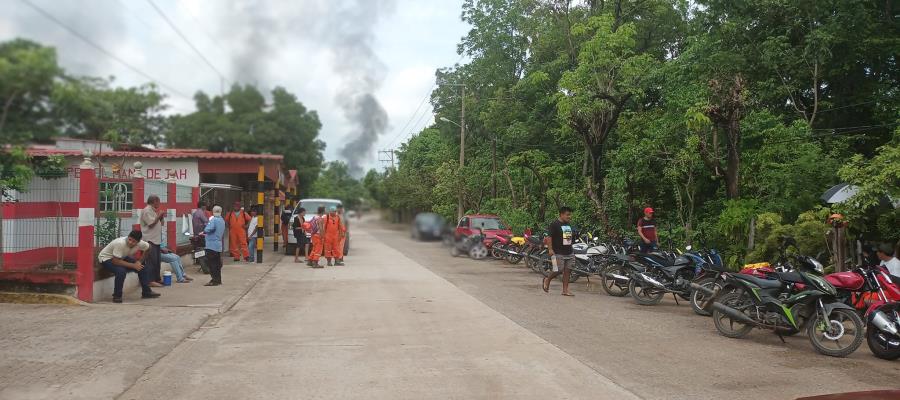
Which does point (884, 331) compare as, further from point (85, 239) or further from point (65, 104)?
point (85, 239)

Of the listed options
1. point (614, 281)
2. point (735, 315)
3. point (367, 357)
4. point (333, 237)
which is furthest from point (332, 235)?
point (735, 315)

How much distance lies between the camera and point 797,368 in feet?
22.3

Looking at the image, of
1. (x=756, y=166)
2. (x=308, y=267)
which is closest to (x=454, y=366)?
(x=308, y=267)

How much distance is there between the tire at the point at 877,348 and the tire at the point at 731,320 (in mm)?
1311

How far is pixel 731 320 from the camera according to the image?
8539mm

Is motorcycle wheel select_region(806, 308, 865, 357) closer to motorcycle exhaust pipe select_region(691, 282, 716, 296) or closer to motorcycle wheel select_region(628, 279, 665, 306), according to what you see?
motorcycle exhaust pipe select_region(691, 282, 716, 296)

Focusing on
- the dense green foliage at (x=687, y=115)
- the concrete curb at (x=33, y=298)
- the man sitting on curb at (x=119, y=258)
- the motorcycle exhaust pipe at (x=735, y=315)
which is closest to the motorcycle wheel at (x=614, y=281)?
the dense green foliage at (x=687, y=115)

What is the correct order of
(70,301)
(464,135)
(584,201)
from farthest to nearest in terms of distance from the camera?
1. (584,201)
2. (464,135)
3. (70,301)

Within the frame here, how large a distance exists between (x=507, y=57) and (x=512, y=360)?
68.6 ft

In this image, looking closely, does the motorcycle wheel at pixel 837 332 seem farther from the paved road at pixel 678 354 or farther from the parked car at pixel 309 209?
the parked car at pixel 309 209

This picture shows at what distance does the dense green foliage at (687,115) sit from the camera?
51.3ft

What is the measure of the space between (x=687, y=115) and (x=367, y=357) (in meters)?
11.3

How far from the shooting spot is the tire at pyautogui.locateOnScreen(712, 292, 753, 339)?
845 cm

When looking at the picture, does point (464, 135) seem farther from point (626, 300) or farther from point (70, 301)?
point (70, 301)
